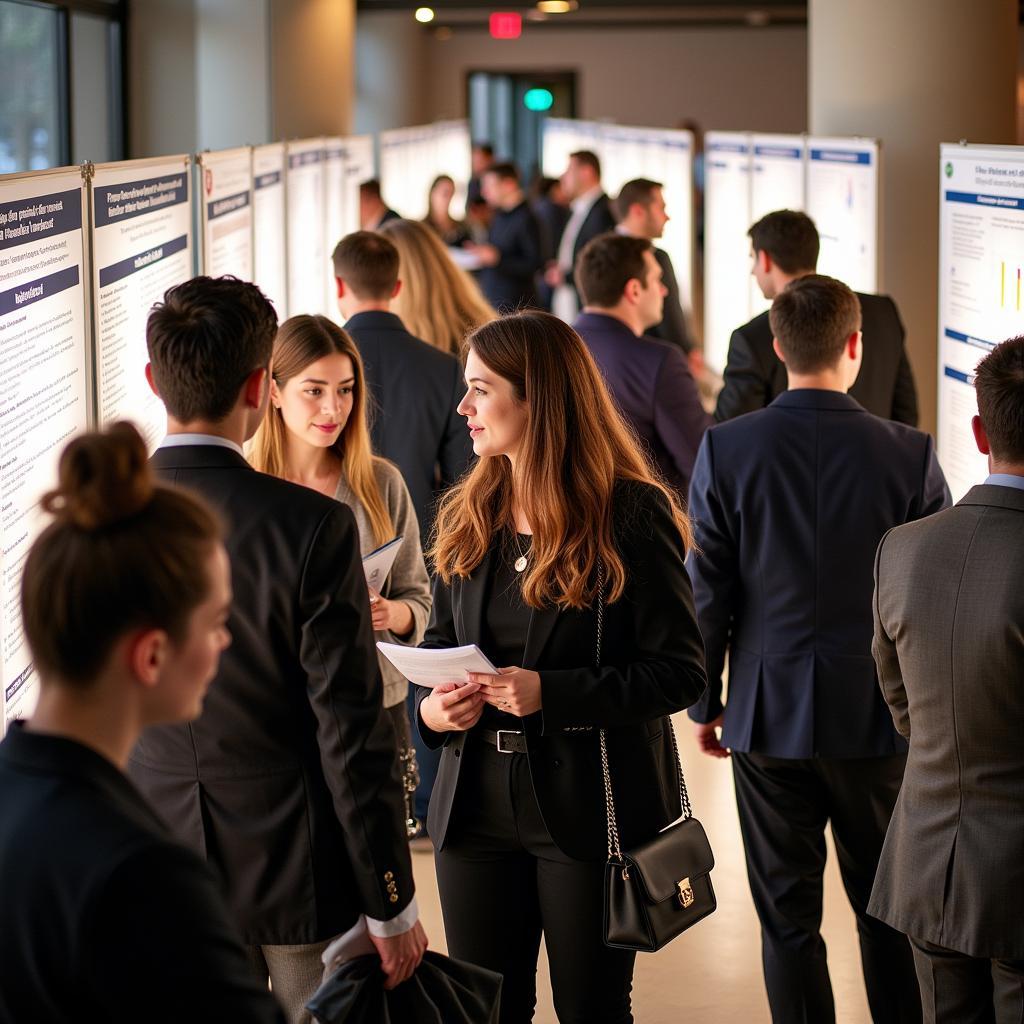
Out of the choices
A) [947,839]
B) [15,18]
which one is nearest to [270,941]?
[947,839]

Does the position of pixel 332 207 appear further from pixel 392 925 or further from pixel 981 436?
pixel 392 925

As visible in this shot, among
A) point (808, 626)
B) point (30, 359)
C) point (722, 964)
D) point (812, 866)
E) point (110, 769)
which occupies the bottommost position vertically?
point (722, 964)

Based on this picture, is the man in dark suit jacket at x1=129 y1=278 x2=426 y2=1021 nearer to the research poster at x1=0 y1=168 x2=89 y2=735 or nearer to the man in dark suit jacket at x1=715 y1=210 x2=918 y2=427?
the research poster at x1=0 y1=168 x2=89 y2=735

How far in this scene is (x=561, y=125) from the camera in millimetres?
19047

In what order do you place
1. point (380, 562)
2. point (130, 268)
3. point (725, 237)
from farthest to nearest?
point (725, 237), point (130, 268), point (380, 562)

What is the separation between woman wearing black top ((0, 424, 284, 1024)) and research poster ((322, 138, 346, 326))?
5730mm

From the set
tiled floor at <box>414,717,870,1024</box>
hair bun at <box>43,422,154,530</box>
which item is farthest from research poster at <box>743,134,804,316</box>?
hair bun at <box>43,422,154,530</box>

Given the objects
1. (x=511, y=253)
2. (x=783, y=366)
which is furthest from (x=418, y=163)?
(x=783, y=366)

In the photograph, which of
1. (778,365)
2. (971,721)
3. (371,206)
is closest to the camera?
(971,721)

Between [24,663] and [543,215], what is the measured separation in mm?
11935

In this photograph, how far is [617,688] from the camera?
242cm

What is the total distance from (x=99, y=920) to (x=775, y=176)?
6.66 meters

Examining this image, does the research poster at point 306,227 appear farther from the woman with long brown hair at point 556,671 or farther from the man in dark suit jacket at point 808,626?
the woman with long brown hair at point 556,671

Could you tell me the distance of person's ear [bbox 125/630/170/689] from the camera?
130 centimetres
